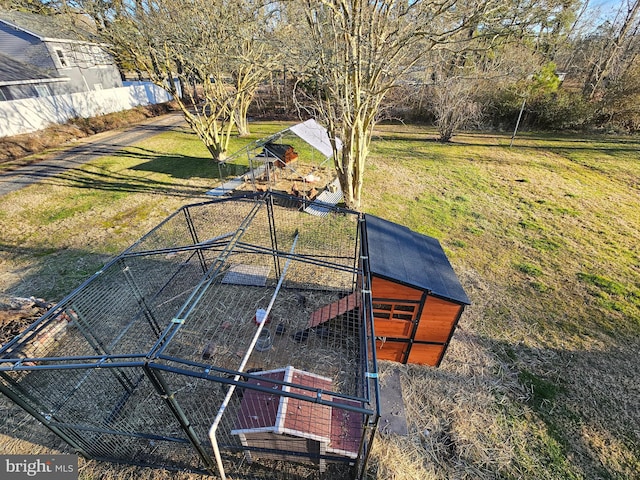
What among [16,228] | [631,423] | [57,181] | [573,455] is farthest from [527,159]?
[57,181]

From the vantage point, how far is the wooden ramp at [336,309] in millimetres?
4449

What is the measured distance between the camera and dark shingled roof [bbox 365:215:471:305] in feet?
12.7

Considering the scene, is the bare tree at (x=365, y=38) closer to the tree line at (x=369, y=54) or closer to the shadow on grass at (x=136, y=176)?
the tree line at (x=369, y=54)

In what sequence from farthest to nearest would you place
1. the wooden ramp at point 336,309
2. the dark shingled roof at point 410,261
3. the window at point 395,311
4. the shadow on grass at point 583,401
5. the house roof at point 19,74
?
the house roof at point 19,74 → the wooden ramp at point 336,309 → the window at point 395,311 → the dark shingled roof at point 410,261 → the shadow on grass at point 583,401

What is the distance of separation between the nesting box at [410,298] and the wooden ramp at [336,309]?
0.42 metres

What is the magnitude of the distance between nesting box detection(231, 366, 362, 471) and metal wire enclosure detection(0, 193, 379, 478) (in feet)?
0.05

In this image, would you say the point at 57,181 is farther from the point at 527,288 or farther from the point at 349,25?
the point at 527,288

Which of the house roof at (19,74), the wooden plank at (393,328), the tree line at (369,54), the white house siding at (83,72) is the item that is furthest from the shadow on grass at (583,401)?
the house roof at (19,74)

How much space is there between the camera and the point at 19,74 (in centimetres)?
1906

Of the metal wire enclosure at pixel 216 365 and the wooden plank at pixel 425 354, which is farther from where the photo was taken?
the wooden plank at pixel 425 354

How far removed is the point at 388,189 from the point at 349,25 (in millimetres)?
5713

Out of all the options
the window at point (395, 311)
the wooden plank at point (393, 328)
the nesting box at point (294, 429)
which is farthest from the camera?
the wooden plank at point (393, 328)

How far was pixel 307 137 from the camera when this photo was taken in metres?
10.7

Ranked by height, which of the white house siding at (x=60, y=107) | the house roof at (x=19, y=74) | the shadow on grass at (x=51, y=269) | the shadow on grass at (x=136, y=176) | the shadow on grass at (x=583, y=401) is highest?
the house roof at (x=19, y=74)
